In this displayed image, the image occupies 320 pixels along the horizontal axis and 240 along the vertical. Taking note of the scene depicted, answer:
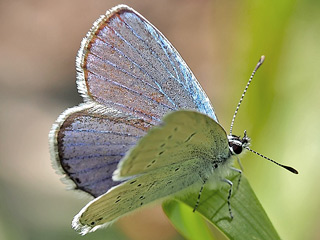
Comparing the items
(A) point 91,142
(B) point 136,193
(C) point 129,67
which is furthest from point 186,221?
(C) point 129,67

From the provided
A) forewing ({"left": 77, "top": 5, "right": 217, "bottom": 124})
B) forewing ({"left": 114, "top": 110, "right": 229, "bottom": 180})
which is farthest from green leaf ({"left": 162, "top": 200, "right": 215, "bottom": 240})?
forewing ({"left": 77, "top": 5, "right": 217, "bottom": 124})

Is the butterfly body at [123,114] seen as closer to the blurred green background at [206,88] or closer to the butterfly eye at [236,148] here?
the butterfly eye at [236,148]

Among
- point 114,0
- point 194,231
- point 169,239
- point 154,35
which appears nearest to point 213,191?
point 194,231

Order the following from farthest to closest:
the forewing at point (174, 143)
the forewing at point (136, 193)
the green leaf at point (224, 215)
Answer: the forewing at point (136, 193) → the green leaf at point (224, 215) → the forewing at point (174, 143)

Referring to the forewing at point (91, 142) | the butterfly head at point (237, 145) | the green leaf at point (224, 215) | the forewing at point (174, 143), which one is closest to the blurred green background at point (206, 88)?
the butterfly head at point (237, 145)

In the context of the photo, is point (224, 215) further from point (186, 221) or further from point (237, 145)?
point (237, 145)

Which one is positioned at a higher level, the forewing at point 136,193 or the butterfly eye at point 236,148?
the butterfly eye at point 236,148

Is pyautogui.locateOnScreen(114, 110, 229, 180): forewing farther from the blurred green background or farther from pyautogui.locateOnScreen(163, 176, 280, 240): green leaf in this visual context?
the blurred green background

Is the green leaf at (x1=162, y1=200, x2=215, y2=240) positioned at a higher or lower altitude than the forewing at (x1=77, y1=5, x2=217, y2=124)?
lower

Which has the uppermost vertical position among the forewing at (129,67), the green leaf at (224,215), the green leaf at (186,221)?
the forewing at (129,67)
